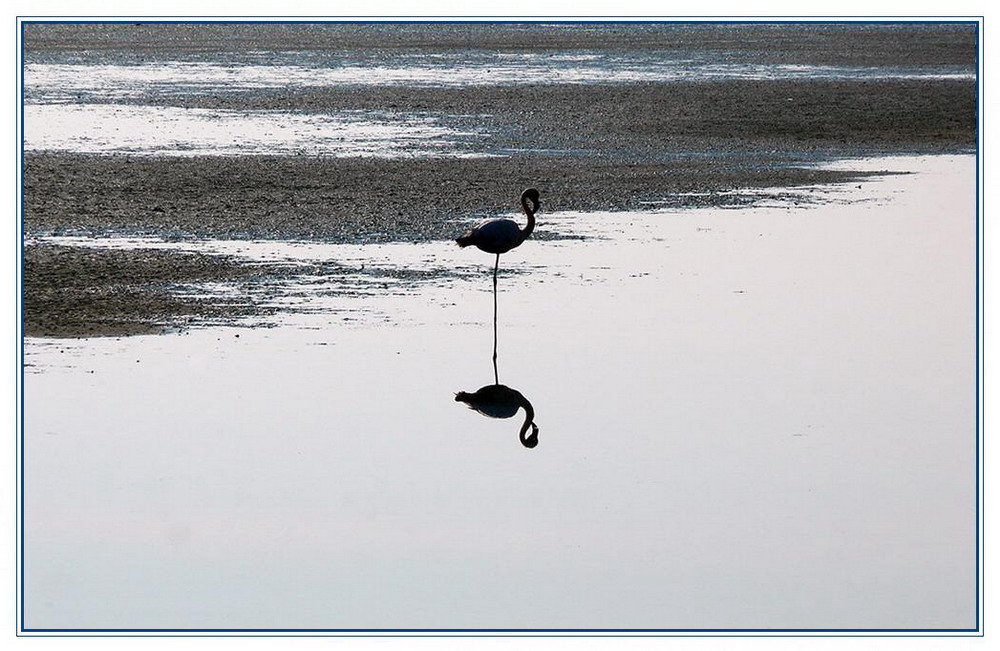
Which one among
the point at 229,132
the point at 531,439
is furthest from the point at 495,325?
the point at 229,132

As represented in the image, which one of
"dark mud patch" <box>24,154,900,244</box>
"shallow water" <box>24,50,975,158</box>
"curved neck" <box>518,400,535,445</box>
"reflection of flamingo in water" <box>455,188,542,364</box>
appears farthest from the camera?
"shallow water" <box>24,50,975,158</box>

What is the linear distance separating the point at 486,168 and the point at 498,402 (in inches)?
294

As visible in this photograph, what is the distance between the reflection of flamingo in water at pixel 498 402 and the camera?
31.4ft

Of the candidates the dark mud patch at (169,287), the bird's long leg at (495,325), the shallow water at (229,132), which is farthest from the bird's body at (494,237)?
the shallow water at (229,132)

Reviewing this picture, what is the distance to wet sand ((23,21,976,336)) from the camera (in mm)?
13969

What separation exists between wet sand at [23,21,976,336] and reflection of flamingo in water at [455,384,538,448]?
8.37ft

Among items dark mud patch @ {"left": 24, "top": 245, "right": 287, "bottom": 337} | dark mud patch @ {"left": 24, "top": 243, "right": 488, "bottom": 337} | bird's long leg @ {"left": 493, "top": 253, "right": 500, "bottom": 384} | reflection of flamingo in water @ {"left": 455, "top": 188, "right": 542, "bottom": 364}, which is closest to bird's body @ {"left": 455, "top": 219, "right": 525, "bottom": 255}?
reflection of flamingo in water @ {"left": 455, "top": 188, "right": 542, "bottom": 364}

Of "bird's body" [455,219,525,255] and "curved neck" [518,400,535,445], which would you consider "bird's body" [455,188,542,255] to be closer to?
"bird's body" [455,219,525,255]

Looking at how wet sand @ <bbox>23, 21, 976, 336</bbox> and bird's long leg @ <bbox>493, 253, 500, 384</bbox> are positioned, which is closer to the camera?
bird's long leg @ <bbox>493, 253, 500, 384</bbox>

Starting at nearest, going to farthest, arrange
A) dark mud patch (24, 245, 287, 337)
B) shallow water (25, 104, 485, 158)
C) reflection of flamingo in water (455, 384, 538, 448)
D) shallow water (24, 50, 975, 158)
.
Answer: reflection of flamingo in water (455, 384, 538, 448), dark mud patch (24, 245, 287, 337), shallow water (25, 104, 485, 158), shallow water (24, 50, 975, 158)

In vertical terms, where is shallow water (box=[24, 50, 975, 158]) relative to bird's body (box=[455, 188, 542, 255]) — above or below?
above

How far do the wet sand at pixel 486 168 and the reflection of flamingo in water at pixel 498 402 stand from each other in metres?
2.55

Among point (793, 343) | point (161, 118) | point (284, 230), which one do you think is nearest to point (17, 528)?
point (793, 343)

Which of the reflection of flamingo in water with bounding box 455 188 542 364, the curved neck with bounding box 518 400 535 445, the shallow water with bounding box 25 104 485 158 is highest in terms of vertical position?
the shallow water with bounding box 25 104 485 158
